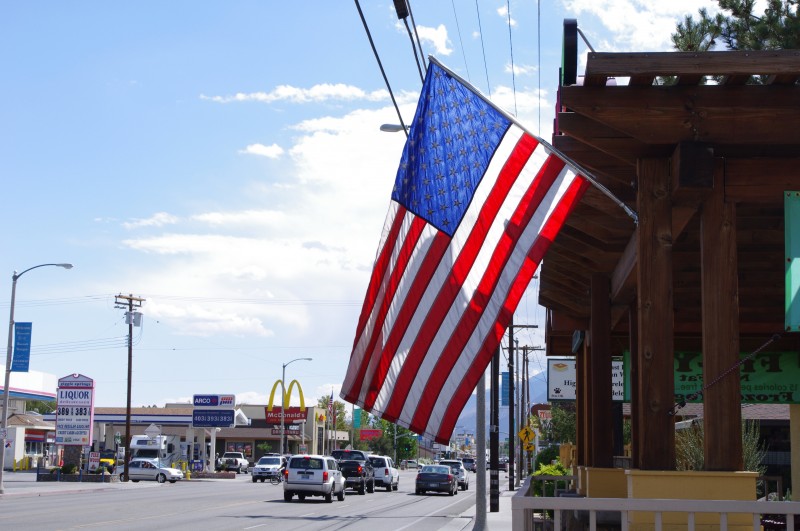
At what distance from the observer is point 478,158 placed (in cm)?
775

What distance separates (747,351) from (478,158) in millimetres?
10580

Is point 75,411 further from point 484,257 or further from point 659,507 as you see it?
point 659,507

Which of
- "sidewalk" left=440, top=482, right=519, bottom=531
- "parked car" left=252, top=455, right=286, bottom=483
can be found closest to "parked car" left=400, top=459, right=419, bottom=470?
"parked car" left=252, top=455, right=286, bottom=483

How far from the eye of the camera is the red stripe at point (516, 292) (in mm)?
7320

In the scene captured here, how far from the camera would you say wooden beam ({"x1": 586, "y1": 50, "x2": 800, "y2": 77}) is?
743cm

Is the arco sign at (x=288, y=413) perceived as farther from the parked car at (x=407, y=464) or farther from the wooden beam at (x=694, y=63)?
the wooden beam at (x=694, y=63)

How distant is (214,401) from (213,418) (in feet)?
6.53

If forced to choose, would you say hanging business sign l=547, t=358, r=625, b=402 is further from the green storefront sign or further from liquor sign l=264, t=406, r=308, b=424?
liquor sign l=264, t=406, r=308, b=424

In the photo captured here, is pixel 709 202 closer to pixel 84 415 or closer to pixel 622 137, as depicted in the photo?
pixel 622 137

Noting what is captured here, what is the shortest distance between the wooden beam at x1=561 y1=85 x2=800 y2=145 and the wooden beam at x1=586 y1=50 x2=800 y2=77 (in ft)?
1.06

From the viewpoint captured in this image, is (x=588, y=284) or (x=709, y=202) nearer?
(x=709, y=202)

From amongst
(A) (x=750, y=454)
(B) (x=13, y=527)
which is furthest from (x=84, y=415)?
(A) (x=750, y=454)

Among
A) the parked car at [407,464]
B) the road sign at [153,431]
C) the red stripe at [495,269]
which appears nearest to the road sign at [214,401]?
the road sign at [153,431]

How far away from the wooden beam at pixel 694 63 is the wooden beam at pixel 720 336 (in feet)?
3.11
